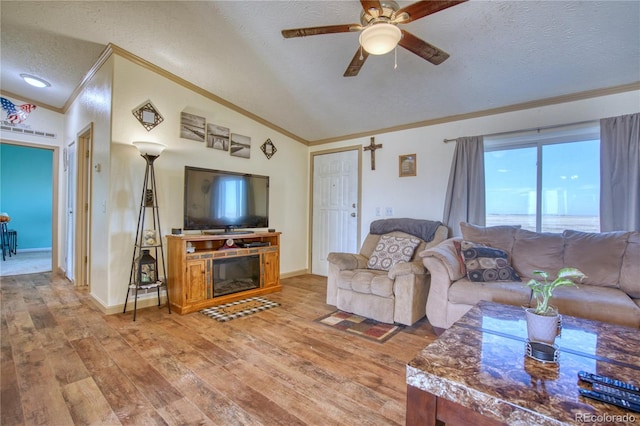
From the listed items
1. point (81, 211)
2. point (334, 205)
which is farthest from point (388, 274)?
point (81, 211)

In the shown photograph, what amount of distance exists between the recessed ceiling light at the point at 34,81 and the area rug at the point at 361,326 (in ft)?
15.1

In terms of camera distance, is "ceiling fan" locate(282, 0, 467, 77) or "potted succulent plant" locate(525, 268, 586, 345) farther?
"ceiling fan" locate(282, 0, 467, 77)

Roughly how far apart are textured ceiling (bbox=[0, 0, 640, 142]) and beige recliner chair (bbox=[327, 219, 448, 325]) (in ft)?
4.83

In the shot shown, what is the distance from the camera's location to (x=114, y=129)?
9.59ft

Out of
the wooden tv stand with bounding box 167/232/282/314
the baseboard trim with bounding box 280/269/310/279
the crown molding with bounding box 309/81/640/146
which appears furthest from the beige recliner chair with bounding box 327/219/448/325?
the baseboard trim with bounding box 280/269/310/279

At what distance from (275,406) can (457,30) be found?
2866mm

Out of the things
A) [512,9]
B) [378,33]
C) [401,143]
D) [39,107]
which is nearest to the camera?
[378,33]

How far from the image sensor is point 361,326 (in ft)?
8.89

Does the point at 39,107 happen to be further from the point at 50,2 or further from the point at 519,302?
the point at 519,302

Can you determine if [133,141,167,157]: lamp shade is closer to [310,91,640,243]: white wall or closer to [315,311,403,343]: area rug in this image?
[315,311,403,343]: area rug

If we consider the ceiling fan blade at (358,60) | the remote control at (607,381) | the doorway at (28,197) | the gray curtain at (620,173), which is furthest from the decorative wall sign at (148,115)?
the doorway at (28,197)

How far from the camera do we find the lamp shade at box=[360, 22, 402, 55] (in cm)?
167

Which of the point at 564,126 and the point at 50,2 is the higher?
the point at 50,2

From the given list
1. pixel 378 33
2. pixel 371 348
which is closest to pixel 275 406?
pixel 371 348
